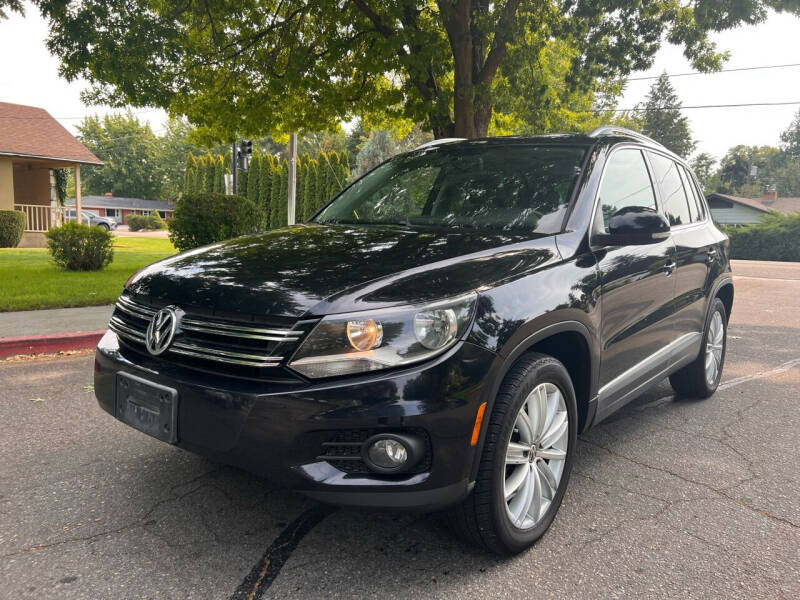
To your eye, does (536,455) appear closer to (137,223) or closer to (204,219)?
(204,219)

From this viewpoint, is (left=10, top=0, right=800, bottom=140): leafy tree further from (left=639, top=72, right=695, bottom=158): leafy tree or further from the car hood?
(left=639, top=72, right=695, bottom=158): leafy tree

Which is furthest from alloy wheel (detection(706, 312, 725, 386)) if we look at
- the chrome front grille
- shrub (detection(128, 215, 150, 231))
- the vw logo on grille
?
shrub (detection(128, 215, 150, 231))

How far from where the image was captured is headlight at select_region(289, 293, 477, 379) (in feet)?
7.33

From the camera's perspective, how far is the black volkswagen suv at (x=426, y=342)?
2.22 meters

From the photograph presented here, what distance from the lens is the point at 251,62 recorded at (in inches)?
456

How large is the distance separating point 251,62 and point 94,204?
68.2 meters

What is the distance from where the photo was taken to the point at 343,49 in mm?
10938

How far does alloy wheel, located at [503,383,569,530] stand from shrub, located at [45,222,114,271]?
37.3 feet

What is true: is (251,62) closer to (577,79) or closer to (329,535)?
(577,79)

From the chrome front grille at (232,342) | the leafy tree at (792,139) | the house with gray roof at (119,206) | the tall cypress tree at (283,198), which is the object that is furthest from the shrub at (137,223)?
the leafy tree at (792,139)

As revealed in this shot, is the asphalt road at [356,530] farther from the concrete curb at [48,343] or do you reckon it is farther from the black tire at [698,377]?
the concrete curb at [48,343]

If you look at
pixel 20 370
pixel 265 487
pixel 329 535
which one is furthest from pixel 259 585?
pixel 20 370

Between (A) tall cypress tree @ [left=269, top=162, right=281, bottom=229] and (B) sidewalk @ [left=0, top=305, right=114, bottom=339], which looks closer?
(B) sidewalk @ [left=0, top=305, right=114, bottom=339]

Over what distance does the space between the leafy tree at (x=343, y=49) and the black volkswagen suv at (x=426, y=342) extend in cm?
721
